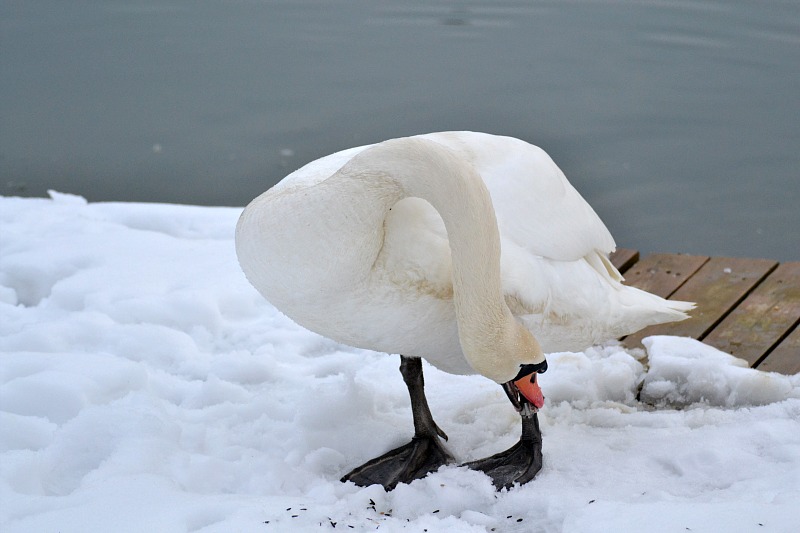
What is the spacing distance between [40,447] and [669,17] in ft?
29.4

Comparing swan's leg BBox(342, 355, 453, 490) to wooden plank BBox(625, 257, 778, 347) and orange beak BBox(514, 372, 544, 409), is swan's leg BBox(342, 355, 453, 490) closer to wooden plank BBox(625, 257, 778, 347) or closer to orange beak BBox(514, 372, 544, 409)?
orange beak BBox(514, 372, 544, 409)

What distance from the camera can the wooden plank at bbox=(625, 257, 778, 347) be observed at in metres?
4.78

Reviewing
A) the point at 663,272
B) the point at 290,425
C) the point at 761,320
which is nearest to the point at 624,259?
the point at 663,272

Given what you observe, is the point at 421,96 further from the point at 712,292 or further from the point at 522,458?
the point at 522,458

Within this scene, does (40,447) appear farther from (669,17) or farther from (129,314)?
(669,17)

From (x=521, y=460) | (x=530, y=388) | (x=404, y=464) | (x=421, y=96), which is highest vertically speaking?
(x=530, y=388)

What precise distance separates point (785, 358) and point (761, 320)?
1.29 feet

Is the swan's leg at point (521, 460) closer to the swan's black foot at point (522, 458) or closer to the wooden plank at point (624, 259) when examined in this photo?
the swan's black foot at point (522, 458)

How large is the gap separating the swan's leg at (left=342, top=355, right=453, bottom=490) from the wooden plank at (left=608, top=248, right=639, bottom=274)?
2.06 meters

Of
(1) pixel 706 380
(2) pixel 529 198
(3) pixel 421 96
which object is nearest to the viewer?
(2) pixel 529 198

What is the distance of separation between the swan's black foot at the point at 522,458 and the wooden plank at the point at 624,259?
6.87 ft

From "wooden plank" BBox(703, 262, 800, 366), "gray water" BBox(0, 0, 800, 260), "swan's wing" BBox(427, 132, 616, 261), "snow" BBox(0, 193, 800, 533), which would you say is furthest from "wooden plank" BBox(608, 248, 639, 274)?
"swan's wing" BBox(427, 132, 616, 261)

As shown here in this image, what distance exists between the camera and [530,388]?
339 cm

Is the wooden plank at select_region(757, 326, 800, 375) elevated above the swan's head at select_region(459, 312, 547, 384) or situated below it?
below
